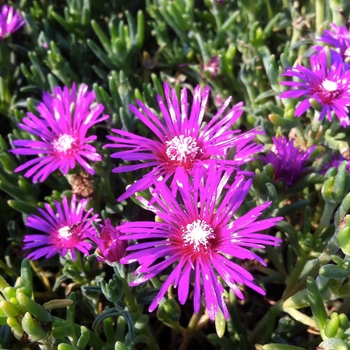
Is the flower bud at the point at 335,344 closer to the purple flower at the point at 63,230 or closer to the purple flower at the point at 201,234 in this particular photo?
the purple flower at the point at 201,234

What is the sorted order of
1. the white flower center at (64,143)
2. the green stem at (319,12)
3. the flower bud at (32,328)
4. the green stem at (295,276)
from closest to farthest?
the flower bud at (32,328)
the green stem at (295,276)
the white flower center at (64,143)
the green stem at (319,12)

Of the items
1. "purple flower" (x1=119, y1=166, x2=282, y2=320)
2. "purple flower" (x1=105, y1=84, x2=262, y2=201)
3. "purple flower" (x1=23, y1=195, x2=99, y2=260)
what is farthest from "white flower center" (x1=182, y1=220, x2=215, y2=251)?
"purple flower" (x1=23, y1=195, x2=99, y2=260)

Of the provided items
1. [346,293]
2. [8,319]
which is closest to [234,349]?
[346,293]

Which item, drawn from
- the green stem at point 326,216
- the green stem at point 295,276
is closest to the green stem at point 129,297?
the green stem at point 295,276

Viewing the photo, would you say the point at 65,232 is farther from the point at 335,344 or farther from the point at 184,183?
the point at 335,344

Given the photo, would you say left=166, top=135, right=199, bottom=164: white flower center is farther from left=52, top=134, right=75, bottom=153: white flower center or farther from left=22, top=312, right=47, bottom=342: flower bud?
left=22, top=312, right=47, bottom=342: flower bud

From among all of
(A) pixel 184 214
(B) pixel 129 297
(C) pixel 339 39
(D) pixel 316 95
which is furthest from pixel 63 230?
(C) pixel 339 39
